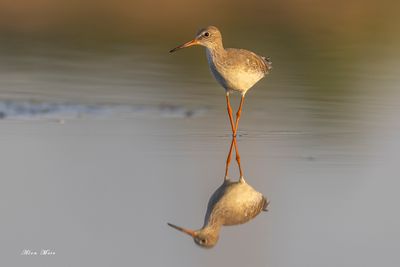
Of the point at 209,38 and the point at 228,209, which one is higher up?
the point at 209,38

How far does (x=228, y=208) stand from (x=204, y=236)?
0.90 m

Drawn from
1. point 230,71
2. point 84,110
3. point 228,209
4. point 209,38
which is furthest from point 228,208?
point 84,110

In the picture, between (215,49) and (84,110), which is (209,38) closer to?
(215,49)

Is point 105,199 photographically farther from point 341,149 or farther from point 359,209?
point 341,149

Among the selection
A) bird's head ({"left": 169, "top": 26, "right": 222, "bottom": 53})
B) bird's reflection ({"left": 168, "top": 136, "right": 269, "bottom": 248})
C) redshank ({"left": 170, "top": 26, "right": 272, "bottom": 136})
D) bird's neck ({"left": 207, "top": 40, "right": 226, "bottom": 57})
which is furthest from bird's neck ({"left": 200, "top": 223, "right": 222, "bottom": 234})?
bird's head ({"left": 169, "top": 26, "right": 222, "bottom": 53})

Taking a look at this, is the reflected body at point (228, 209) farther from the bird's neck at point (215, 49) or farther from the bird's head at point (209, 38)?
the bird's head at point (209, 38)

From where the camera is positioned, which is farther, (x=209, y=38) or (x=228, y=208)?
(x=209, y=38)

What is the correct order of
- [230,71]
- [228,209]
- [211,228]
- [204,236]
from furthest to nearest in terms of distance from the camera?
1. [230,71]
2. [228,209]
3. [211,228]
4. [204,236]

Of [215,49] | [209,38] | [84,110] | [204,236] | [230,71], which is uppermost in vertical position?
[209,38]

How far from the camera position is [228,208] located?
7.91 meters

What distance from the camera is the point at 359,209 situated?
786cm

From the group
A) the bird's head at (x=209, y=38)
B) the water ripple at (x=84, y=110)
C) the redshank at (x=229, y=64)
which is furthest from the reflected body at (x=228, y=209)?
the water ripple at (x=84, y=110)

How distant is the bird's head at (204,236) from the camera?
695cm

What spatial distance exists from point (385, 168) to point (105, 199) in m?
2.83
